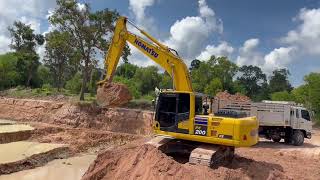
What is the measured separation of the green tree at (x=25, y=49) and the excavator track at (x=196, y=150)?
148ft

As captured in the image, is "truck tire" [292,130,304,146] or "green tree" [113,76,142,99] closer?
"truck tire" [292,130,304,146]

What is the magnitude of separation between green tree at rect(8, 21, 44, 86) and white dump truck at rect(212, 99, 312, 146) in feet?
129

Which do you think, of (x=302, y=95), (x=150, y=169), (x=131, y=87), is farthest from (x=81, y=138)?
(x=302, y=95)

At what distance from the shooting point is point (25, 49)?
187 feet

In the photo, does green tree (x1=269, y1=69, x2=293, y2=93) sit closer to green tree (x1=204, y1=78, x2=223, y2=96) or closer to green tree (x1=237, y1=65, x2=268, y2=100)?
green tree (x1=237, y1=65, x2=268, y2=100)

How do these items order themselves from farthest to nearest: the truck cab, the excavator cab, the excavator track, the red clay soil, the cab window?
1. the cab window
2. the truck cab
3. the red clay soil
4. the excavator cab
5. the excavator track

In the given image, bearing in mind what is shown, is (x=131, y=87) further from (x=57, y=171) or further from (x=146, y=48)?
(x=57, y=171)

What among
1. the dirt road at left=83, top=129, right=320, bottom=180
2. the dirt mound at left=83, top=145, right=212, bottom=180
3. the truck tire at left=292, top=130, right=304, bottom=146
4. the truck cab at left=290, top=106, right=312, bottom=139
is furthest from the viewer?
the truck tire at left=292, top=130, right=304, bottom=146

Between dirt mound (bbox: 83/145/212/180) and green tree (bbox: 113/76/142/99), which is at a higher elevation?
green tree (bbox: 113/76/142/99)

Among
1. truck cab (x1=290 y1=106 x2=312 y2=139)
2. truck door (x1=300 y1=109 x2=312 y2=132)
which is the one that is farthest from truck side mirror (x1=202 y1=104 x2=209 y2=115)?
truck door (x1=300 y1=109 x2=312 y2=132)

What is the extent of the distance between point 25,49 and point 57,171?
4489cm

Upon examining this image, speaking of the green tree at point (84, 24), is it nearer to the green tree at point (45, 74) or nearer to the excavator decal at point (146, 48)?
the excavator decal at point (146, 48)

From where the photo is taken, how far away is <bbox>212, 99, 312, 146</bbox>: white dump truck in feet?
Result: 70.7

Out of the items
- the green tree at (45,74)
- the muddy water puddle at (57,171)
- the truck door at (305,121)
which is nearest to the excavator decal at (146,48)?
the muddy water puddle at (57,171)
